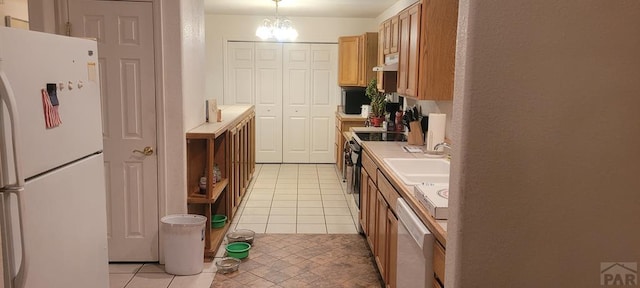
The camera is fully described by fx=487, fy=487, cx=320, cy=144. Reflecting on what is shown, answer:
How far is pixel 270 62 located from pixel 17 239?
21.2ft

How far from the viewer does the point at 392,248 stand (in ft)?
9.47

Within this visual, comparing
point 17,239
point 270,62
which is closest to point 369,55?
point 270,62

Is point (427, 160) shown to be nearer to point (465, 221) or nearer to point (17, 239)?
point (465, 221)

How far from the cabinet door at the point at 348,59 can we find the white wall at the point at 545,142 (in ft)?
18.8

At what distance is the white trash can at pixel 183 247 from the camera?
3.45 m

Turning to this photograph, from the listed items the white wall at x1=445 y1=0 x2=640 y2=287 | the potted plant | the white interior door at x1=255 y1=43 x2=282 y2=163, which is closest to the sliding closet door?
the white interior door at x1=255 y1=43 x2=282 y2=163

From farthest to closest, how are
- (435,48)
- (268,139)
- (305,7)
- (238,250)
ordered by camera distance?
(268,139) → (305,7) → (238,250) → (435,48)

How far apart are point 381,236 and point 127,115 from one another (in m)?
2.01

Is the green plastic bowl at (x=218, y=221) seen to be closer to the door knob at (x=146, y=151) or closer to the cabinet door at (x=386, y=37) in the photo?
the door knob at (x=146, y=151)

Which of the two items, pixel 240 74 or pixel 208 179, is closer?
pixel 208 179

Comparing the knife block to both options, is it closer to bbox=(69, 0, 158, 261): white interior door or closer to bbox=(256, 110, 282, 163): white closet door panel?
bbox=(69, 0, 158, 261): white interior door

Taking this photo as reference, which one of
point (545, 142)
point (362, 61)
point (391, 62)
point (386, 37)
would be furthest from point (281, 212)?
point (545, 142)

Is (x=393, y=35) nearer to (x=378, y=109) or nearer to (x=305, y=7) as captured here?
(x=378, y=109)

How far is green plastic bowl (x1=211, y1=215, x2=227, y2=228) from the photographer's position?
427cm
